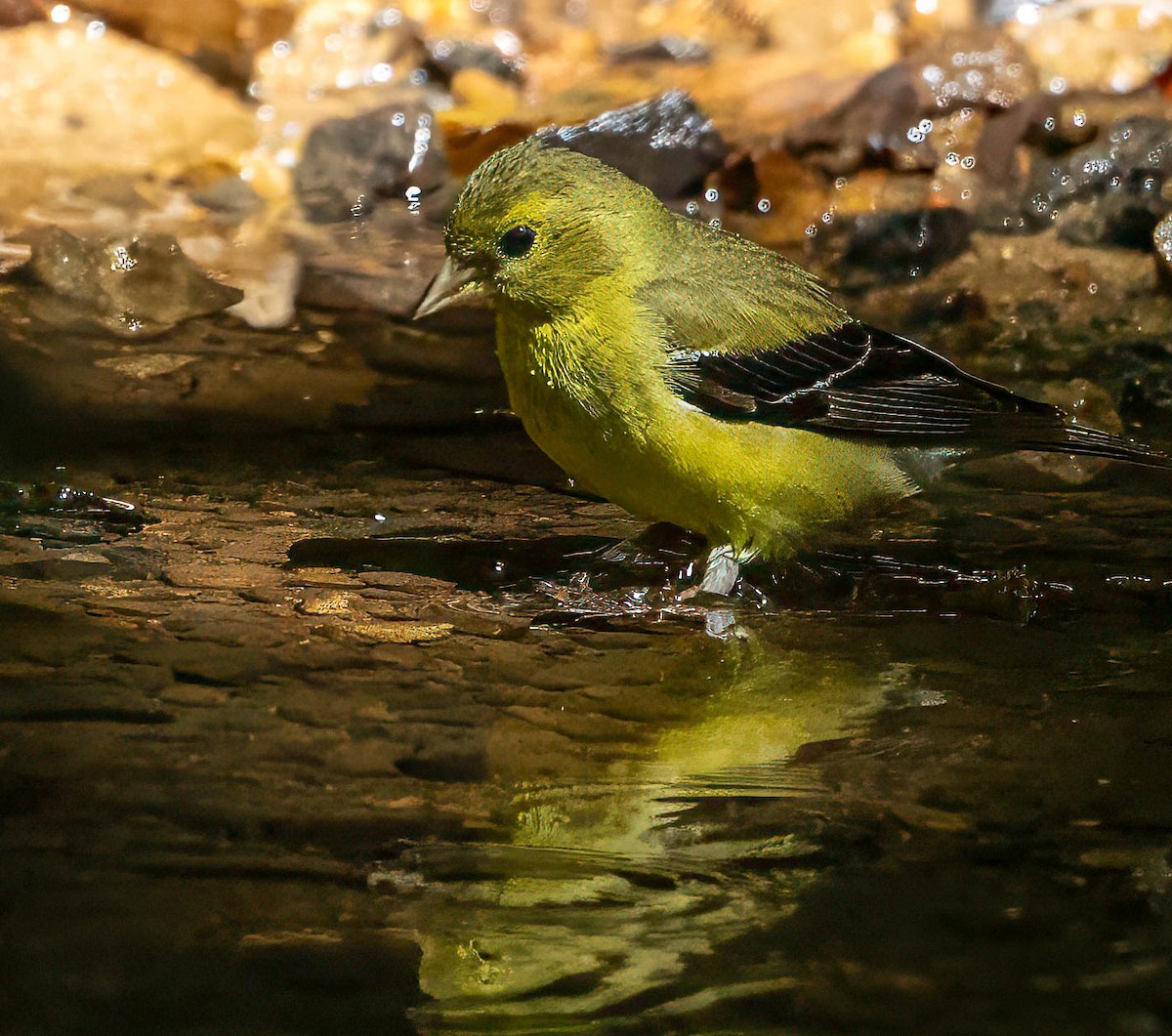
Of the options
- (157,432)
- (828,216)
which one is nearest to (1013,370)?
(828,216)

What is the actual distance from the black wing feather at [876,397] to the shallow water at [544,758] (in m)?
0.28

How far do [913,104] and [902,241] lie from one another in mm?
1024

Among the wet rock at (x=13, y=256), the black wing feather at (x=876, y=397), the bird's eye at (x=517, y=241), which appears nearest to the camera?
the bird's eye at (x=517, y=241)

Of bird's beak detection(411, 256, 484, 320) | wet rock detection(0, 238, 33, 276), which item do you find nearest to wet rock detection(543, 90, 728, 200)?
wet rock detection(0, 238, 33, 276)

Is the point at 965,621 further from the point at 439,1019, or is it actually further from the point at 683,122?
the point at 683,122

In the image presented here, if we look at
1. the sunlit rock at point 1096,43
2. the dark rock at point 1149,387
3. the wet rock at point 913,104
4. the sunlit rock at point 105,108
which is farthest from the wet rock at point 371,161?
the dark rock at point 1149,387

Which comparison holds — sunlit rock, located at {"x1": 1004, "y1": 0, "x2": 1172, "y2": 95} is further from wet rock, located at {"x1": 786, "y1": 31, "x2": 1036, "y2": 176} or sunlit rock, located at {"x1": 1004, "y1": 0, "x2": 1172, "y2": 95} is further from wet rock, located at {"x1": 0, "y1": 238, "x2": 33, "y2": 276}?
wet rock, located at {"x1": 0, "y1": 238, "x2": 33, "y2": 276}

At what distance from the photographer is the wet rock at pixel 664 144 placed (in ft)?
23.5

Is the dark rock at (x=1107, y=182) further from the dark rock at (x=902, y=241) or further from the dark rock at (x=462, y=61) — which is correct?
the dark rock at (x=462, y=61)

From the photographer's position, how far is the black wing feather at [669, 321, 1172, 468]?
443 cm

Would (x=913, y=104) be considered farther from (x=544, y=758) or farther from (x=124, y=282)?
(x=544, y=758)

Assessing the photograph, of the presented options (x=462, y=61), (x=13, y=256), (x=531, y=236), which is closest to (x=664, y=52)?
(x=462, y=61)

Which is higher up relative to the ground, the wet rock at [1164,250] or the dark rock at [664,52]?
the dark rock at [664,52]

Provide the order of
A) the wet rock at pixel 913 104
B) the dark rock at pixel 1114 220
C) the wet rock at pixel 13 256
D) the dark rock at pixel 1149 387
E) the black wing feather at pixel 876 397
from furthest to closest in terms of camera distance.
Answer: the wet rock at pixel 913 104 → the dark rock at pixel 1114 220 → the wet rock at pixel 13 256 → the dark rock at pixel 1149 387 → the black wing feather at pixel 876 397
